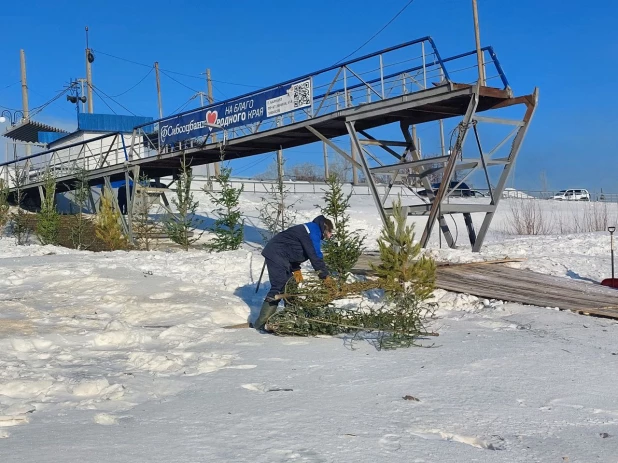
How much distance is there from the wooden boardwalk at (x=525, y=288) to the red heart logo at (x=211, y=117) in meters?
9.87

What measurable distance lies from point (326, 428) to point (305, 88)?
14919mm

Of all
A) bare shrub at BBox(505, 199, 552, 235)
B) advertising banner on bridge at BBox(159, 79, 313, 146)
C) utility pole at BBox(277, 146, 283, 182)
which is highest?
advertising banner on bridge at BBox(159, 79, 313, 146)

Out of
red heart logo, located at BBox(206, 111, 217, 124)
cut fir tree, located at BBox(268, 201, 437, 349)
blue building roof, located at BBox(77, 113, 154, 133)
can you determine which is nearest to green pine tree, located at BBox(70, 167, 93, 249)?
red heart logo, located at BBox(206, 111, 217, 124)

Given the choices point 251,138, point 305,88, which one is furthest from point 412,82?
point 251,138

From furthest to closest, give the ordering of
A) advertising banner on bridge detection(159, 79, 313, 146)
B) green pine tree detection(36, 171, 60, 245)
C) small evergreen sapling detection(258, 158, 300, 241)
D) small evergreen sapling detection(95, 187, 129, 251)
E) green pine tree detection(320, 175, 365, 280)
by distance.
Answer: green pine tree detection(36, 171, 60, 245)
small evergreen sapling detection(95, 187, 129, 251)
small evergreen sapling detection(258, 158, 300, 241)
advertising banner on bridge detection(159, 79, 313, 146)
green pine tree detection(320, 175, 365, 280)

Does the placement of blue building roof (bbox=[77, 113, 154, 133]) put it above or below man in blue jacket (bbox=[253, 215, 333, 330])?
above

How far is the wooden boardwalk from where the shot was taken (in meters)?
10.1

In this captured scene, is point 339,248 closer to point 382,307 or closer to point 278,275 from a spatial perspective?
point 278,275

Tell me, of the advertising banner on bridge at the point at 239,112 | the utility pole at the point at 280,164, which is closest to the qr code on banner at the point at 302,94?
the advertising banner on bridge at the point at 239,112

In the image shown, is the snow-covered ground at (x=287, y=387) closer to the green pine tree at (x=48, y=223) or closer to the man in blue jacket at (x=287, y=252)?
the man in blue jacket at (x=287, y=252)

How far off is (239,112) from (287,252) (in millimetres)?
12339

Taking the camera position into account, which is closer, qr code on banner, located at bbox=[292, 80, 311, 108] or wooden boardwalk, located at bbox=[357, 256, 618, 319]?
wooden boardwalk, located at bbox=[357, 256, 618, 319]

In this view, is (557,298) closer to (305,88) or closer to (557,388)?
(557,388)

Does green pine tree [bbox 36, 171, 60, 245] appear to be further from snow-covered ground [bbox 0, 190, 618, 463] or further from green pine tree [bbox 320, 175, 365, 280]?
green pine tree [bbox 320, 175, 365, 280]
